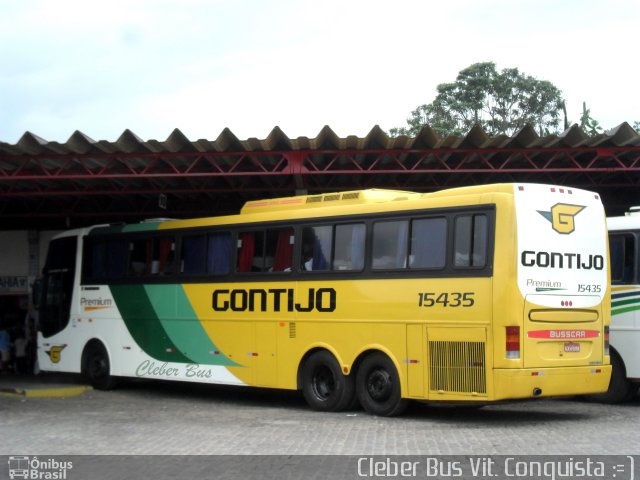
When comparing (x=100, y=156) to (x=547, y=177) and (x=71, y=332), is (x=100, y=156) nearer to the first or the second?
(x=71, y=332)

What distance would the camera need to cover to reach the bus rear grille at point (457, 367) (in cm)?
1366

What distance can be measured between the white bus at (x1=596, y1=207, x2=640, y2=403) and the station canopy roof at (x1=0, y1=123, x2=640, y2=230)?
3421mm

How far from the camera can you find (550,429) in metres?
13.2

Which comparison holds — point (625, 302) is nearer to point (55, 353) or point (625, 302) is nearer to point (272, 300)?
point (272, 300)

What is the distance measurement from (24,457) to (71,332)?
1041 cm

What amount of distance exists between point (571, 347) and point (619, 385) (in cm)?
286

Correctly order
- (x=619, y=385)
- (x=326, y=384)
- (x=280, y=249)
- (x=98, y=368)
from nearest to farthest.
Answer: (x=326, y=384), (x=619, y=385), (x=280, y=249), (x=98, y=368)

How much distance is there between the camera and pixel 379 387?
49.6 ft

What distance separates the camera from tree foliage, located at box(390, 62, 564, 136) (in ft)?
198

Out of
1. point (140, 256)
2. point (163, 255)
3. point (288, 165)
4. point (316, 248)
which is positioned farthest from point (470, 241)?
point (140, 256)

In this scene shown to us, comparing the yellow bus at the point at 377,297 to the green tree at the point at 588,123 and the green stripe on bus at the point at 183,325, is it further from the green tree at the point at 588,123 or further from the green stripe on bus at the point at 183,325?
the green tree at the point at 588,123

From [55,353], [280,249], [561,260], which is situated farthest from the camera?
[55,353]

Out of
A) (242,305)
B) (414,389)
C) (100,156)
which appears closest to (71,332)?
(100,156)

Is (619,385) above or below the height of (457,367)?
below
